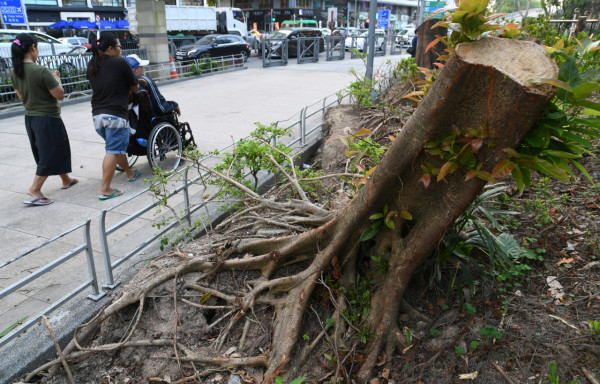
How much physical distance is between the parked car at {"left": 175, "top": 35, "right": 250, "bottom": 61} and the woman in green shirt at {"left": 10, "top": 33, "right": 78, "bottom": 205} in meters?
17.0

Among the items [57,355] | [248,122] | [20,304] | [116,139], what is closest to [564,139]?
[57,355]

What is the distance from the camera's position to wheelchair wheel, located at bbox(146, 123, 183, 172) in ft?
20.9

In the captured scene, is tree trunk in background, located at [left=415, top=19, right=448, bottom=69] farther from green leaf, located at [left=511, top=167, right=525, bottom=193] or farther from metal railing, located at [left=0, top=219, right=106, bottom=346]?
metal railing, located at [left=0, top=219, right=106, bottom=346]

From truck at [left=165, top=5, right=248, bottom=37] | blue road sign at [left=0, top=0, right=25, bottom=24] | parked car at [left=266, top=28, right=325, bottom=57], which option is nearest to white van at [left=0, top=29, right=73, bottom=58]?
blue road sign at [left=0, top=0, right=25, bottom=24]

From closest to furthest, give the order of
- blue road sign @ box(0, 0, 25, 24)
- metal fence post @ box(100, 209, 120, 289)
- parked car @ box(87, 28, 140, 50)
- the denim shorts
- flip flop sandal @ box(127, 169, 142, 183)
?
metal fence post @ box(100, 209, 120, 289) < the denim shorts < flip flop sandal @ box(127, 169, 142, 183) < blue road sign @ box(0, 0, 25, 24) < parked car @ box(87, 28, 140, 50)

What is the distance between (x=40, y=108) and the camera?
5.57 meters

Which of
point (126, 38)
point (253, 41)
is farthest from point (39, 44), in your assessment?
point (253, 41)

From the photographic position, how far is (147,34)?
1684cm

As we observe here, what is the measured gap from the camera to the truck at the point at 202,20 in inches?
1182

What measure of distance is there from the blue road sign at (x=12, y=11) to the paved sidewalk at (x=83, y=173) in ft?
17.6

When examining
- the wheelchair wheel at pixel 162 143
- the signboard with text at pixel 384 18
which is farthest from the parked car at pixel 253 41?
the wheelchair wheel at pixel 162 143

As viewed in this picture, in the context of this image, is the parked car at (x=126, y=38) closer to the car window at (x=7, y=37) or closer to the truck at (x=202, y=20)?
the truck at (x=202, y=20)

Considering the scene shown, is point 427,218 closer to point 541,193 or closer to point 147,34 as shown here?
point 541,193

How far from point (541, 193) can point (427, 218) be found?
1959 millimetres
